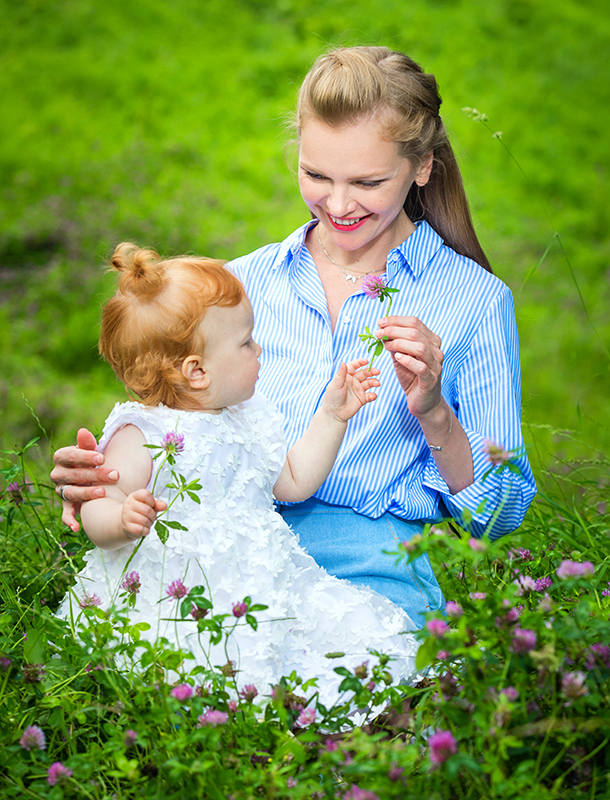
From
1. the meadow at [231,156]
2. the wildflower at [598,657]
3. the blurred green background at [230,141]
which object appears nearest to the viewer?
the wildflower at [598,657]

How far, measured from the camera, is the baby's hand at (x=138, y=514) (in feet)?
5.09

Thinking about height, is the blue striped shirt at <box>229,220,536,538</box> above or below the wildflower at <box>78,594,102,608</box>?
above

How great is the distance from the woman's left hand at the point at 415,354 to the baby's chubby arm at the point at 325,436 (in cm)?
9

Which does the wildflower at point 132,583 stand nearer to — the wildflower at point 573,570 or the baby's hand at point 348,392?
the baby's hand at point 348,392

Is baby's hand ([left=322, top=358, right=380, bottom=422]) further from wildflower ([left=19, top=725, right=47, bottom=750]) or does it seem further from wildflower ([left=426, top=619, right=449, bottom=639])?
wildflower ([left=19, top=725, right=47, bottom=750])

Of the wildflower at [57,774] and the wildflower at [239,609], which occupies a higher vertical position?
the wildflower at [239,609]

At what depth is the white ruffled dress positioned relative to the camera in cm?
174

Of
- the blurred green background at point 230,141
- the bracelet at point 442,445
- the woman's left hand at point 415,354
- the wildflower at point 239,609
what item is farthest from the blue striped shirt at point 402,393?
the blurred green background at point 230,141

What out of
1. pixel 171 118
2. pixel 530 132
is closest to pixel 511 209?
pixel 530 132

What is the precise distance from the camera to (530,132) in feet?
22.5

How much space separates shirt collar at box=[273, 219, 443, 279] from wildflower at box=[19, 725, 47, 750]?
147 cm

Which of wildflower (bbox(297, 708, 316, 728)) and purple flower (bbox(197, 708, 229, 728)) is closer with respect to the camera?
purple flower (bbox(197, 708, 229, 728))

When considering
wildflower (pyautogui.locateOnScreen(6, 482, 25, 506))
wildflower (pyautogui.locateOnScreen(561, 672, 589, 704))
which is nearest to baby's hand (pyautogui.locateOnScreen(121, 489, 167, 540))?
wildflower (pyautogui.locateOnScreen(6, 482, 25, 506))

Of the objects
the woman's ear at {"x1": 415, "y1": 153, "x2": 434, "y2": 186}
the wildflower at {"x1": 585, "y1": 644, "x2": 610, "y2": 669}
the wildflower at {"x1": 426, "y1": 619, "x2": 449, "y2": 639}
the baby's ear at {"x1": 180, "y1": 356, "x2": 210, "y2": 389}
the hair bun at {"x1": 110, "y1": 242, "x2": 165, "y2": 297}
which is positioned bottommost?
the wildflower at {"x1": 585, "y1": 644, "x2": 610, "y2": 669}
